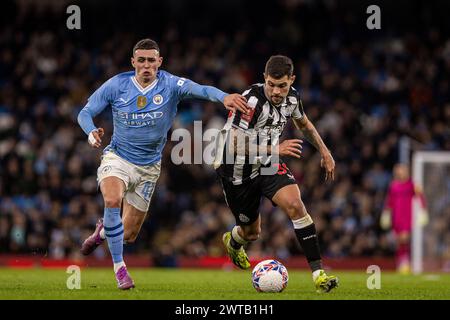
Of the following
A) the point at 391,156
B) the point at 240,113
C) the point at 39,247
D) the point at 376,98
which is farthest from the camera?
the point at 376,98

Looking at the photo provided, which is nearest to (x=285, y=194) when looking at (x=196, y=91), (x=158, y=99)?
(x=196, y=91)

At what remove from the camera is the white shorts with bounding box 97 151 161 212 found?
984 centimetres

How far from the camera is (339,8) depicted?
24500mm

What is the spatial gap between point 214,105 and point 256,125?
11817mm

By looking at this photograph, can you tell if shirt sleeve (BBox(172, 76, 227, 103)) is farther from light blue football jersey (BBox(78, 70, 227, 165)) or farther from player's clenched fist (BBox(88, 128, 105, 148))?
player's clenched fist (BBox(88, 128, 105, 148))

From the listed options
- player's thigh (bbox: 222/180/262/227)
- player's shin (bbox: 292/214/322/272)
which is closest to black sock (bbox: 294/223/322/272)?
player's shin (bbox: 292/214/322/272)

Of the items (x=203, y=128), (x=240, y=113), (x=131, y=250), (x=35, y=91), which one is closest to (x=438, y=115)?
(x=203, y=128)

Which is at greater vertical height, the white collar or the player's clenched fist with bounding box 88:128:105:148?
the white collar

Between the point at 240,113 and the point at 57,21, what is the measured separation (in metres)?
15.1

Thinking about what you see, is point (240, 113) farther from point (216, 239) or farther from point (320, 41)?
point (320, 41)

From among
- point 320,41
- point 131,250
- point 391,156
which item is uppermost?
point 320,41

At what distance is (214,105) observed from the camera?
21375 mm

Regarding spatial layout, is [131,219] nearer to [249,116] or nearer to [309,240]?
[249,116]

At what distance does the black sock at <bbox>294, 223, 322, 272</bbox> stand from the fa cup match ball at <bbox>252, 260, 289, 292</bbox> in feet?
1.03
